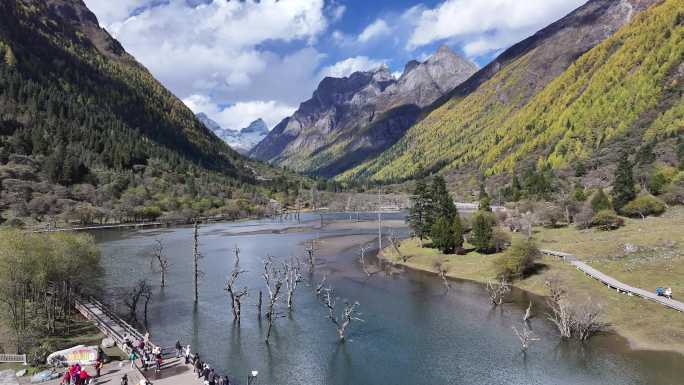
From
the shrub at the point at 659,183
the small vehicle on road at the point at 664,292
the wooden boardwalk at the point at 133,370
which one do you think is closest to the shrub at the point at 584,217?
the shrub at the point at 659,183

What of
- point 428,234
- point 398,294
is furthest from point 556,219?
point 398,294

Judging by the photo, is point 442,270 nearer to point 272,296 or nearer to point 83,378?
point 272,296

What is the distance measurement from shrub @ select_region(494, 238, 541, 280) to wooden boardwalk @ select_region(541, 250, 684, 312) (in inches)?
282

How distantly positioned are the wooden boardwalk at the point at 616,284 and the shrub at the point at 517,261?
7168 mm

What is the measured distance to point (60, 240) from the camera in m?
62.6

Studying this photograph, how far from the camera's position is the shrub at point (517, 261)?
83.2m

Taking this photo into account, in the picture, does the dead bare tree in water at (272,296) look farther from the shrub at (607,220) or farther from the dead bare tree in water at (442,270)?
the shrub at (607,220)

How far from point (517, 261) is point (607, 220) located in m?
35.4

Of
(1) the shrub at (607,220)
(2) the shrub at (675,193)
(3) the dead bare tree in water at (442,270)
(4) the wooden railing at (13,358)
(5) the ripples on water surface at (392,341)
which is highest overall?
(2) the shrub at (675,193)

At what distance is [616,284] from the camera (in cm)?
6975

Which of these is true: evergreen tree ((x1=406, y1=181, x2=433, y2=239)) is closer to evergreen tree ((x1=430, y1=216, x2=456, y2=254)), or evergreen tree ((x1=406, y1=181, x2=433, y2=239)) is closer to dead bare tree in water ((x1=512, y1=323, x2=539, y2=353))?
evergreen tree ((x1=430, y1=216, x2=456, y2=254))

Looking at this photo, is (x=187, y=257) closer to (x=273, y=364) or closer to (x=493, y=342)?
(x=273, y=364)

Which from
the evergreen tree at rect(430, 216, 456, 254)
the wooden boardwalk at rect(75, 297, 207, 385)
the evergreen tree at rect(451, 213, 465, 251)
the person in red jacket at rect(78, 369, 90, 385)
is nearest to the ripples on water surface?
the wooden boardwalk at rect(75, 297, 207, 385)

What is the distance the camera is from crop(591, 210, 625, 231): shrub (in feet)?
338
